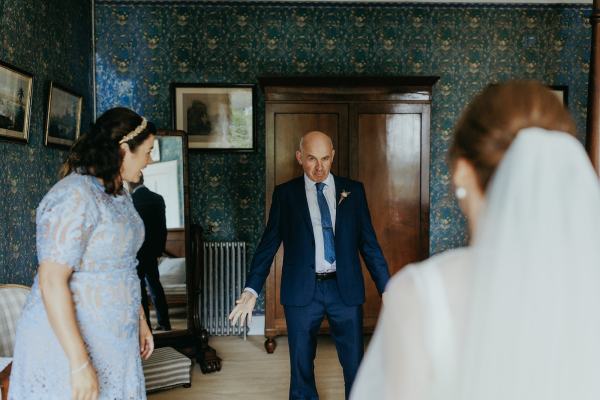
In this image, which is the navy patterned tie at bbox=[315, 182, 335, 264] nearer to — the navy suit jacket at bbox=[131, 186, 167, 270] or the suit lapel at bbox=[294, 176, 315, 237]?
the suit lapel at bbox=[294, 176, 315, 237]

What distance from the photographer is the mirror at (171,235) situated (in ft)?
13.0

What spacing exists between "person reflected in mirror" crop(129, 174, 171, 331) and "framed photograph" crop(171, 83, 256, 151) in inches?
39.7

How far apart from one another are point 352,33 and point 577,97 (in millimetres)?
2191

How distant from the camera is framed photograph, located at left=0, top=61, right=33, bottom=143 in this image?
9.52ft

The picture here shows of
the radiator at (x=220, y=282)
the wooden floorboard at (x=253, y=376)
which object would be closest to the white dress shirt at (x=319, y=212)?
the wooden floorboard at (x=253, y=376)

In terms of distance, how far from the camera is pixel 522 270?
2.66 feet

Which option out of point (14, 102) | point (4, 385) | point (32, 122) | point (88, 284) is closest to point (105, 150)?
point (88, 284)

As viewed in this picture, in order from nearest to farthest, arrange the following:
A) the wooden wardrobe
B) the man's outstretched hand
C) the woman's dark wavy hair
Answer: the woman's dark wavy hair → the man's outstretched hand → the wooden wardrobe

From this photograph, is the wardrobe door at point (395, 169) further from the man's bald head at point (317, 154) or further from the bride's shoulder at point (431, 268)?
the bride's shoulder at point (431, 268)

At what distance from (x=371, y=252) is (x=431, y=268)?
200 centimetres

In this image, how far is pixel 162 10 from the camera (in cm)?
479

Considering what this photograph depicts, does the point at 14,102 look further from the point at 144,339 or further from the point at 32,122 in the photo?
the point at 144,339

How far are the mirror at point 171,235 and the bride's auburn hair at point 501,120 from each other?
11.0 feet

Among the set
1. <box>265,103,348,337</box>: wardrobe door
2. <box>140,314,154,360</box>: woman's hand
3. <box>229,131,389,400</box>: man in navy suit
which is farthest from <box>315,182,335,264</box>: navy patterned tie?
<box>265,103,348,337</box>: wardrobe door
